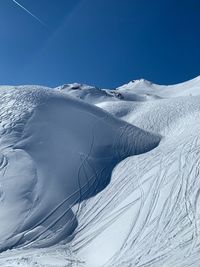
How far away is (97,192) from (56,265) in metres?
4.01

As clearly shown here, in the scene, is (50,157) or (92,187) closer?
(92,187)

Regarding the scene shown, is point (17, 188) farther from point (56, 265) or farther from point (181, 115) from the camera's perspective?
point (181, 115)

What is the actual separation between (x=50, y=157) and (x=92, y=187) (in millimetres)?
2179

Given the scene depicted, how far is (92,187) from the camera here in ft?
39.4

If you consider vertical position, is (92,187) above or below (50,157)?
below

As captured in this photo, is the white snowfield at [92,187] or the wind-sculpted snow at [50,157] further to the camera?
the wind-sculpted snow at [50,157]

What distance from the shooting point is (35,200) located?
10664 mm

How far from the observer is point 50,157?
13180 mm

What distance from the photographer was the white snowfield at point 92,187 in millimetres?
8375

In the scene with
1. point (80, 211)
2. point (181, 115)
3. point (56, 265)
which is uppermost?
point (181, 115)

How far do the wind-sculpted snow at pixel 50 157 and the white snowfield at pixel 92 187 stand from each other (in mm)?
34

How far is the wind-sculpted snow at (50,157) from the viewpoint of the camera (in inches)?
392

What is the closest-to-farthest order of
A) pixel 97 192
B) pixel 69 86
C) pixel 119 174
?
1. pixel 97 192
2. pixel 119 174
3. pixel 69 86

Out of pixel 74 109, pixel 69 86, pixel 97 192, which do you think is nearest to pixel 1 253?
pixel 97 192
